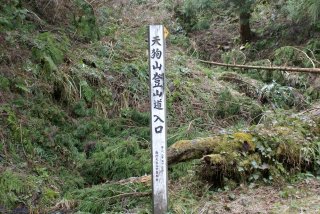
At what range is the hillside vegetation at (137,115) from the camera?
5.31m

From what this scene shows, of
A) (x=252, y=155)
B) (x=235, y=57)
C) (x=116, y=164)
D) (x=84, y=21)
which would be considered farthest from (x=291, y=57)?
(x=116, y=164)

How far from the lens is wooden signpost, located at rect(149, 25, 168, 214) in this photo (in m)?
4.67

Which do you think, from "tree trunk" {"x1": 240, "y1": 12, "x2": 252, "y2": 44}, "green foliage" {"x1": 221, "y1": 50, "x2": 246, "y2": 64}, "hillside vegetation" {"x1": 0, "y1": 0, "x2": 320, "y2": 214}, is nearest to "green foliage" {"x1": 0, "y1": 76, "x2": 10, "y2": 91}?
"hillside vegetation" {"x1": 0, "y1": 0, "x2": 320, "y2": 214}

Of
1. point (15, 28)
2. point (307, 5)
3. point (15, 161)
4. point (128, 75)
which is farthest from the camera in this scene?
point (307, 5)

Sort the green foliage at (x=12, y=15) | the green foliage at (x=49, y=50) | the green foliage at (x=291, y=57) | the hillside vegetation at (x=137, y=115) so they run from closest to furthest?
the hillside vegetation at (x=137, y=115) < the green foliage at (x=49, y=50) < the green foliage at (x=12, y=15) < the green foliage at (x=291, y=57)

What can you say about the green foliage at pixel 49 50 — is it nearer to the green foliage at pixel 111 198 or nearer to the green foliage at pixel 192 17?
the green foliage at pixel 111 198

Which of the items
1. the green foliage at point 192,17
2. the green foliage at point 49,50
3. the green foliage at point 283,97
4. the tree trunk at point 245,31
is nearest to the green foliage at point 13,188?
the green foliage at point 49,50

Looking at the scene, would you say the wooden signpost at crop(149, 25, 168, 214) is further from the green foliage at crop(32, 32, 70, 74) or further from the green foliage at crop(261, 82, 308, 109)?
the green foliage at crop(261, 82, 308, 109)

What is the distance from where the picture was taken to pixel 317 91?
9.62 metres

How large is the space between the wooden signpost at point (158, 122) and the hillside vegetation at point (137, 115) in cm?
29

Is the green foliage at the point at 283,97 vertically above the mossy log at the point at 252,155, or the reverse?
the green foliage at the point at 283,97

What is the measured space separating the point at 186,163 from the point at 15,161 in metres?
2.57

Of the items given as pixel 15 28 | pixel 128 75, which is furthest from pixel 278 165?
pixel 15 28

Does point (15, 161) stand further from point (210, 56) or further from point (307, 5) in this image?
point (210, 56)
